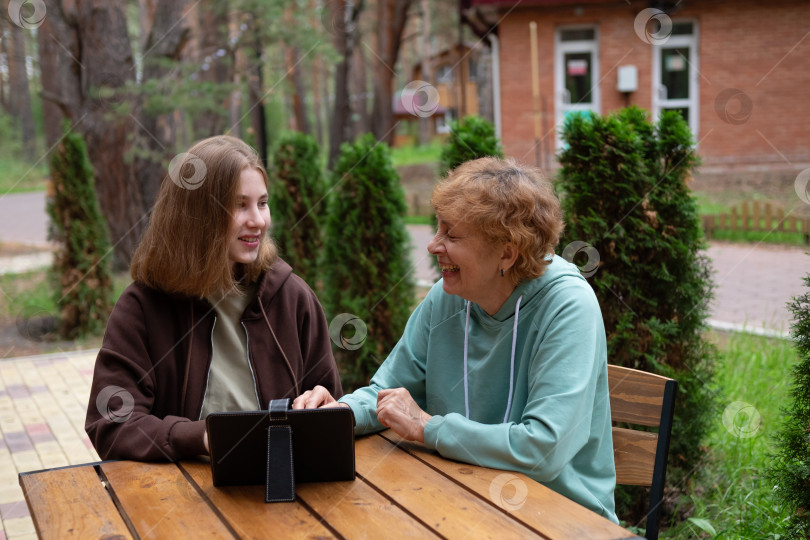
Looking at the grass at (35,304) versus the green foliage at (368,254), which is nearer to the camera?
the green foliage at (368,254)

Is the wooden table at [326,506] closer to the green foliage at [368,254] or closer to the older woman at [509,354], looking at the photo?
the older woman at [509,354]

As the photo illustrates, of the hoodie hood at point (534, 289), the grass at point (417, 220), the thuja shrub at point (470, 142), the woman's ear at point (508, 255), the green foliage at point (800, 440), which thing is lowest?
the grass at point (417, 220)

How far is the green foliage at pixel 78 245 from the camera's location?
7.67 metres

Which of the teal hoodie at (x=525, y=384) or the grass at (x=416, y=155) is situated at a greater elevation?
the grass at (x=416, y=155)

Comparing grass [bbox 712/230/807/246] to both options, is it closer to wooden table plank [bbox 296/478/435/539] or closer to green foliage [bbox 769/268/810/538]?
green foliage [bbox 769/268/810/538]

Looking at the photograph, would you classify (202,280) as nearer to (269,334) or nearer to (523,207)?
(269,334)

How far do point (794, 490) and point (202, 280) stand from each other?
1.98m

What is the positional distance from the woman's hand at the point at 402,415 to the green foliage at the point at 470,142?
225 cm

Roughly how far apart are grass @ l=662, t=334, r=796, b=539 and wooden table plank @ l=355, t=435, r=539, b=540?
1500mm

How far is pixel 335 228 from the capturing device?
5488mm

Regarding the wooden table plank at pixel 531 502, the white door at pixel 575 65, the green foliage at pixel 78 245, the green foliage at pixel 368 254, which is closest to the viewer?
the wooden table plank at pixel 531 502

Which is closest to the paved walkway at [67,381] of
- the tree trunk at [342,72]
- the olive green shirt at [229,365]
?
the olive green shirt at [229,365]

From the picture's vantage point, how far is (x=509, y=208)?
2166 millimetres

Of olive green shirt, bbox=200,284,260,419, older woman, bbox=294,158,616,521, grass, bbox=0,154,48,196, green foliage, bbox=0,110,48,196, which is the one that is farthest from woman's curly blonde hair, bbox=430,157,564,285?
green foliage, bbox=0,110,48,196
